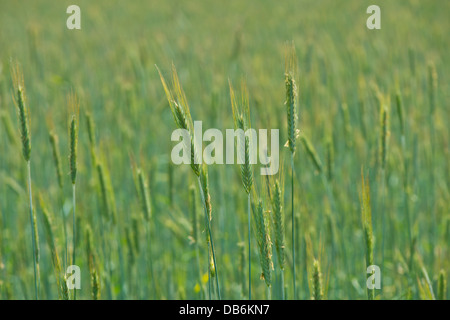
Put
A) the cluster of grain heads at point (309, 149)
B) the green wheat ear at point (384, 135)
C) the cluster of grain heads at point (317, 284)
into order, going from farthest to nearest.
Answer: the cluster of grain heads at point (309, 149), the green wheat ear at point (384, 135), the cluster of grain heads at point (317, 284)

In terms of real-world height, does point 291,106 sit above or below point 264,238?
above

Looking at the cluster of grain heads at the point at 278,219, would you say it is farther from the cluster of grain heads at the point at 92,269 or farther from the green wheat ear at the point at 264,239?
the cluster of grain heads at the point at 92,269

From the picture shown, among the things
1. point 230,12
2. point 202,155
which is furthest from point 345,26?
point 202,155

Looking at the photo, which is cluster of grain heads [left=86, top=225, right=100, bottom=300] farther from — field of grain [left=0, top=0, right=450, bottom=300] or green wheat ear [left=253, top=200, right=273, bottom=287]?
green wheat ear [left=253, top=200, right=273, bottom=287]

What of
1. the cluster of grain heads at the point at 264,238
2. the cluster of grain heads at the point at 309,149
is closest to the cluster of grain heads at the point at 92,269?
the cluster of grain heads at the point at 264,238

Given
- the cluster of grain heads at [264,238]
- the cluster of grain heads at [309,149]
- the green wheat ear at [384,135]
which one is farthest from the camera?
the cluster of grain heads at [309,149]

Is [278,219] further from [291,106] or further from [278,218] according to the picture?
[291,106]

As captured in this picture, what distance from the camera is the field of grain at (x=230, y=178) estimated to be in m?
1.01

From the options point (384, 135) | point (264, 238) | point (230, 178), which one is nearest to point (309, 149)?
point (384, 135)

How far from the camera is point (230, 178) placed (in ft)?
7.29

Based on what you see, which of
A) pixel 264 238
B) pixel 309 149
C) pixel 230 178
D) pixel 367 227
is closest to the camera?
pixel 264 238

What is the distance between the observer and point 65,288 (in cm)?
93
